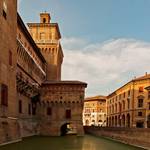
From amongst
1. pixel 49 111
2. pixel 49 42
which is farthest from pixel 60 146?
pixel 49 42

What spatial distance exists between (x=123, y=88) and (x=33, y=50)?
21265mm

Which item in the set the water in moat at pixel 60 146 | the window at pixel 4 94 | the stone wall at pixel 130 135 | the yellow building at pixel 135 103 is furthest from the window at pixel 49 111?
the window at pixel 4 94

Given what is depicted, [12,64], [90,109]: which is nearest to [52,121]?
[12,64]

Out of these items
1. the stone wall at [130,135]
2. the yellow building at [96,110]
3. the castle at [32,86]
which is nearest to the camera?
the castle at [32,86]

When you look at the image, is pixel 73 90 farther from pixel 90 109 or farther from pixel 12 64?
pixel 90 109

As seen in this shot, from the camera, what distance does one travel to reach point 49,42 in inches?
2293

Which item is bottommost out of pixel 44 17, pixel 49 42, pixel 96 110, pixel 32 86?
pixel 96 110

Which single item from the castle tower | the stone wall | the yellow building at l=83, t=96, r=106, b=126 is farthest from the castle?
the yellow building at l=83, t=96, r=106, b=126

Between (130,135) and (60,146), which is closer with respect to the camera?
(60,146)

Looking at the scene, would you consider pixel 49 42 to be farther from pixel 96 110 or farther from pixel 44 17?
pixel 96 110

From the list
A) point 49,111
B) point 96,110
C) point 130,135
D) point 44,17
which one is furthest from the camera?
point 96,110

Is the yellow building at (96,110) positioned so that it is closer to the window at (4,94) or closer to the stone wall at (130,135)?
the stone wall at (130,135)

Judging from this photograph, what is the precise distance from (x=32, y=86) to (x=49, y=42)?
19556 mm

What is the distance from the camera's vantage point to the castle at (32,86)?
78.5ft
